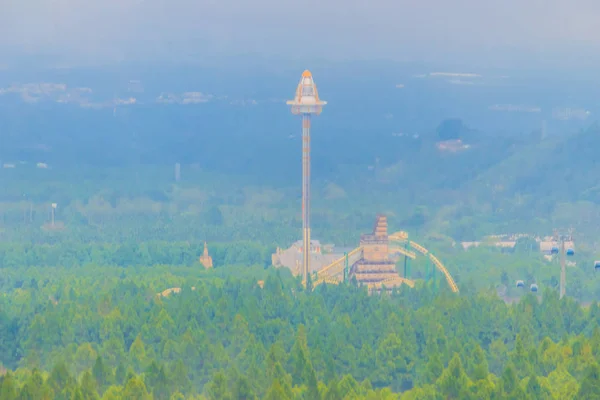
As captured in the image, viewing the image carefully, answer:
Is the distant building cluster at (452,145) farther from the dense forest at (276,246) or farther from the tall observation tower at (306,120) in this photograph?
the tall observation tower at (306,120)

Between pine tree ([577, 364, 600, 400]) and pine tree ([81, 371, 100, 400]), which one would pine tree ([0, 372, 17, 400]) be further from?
pine tree ([577, 364, 600, 400])

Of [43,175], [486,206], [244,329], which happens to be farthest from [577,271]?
[43,175]

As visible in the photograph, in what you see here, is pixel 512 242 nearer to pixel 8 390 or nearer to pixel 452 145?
pixel 452 145

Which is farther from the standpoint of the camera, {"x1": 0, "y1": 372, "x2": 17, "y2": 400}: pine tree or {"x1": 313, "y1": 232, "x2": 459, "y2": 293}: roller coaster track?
{"x1": 313, "y1": 232, "x2": 459, "y2": 293}: roller coaster track

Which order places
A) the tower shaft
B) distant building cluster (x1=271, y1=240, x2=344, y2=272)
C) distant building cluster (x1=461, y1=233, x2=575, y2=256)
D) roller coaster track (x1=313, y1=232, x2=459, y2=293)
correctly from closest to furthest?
roller coaster track (x1=313, y1=232, x2=459, y2=293) → distant building cluster (x1=271, y1=240, x2=344, y2=272) → the tower shaft → distant building cluster (x1=461, y1=233, x2=575, y2=256)

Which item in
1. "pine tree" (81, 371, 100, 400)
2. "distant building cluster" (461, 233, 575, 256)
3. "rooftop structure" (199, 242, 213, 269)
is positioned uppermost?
"pine tree" (81, 371, 100, 400)

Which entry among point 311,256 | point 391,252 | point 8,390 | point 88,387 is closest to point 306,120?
point 311,256

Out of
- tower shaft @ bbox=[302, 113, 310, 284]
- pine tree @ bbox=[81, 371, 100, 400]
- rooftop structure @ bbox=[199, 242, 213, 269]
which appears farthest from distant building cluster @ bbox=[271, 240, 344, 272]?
pine tree @ bbox=[81, 371, 100, 400]
